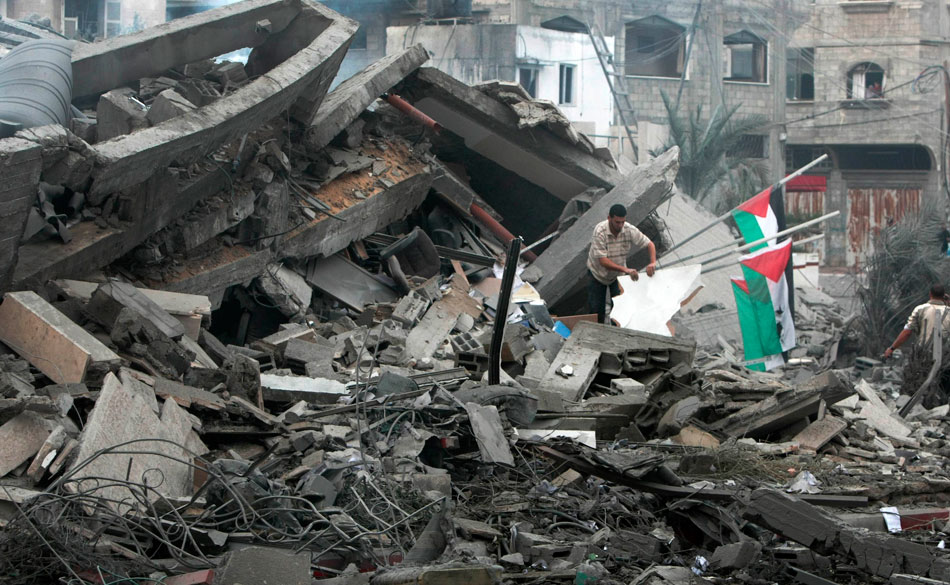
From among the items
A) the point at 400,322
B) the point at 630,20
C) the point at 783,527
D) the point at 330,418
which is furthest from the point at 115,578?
the point at 630,20

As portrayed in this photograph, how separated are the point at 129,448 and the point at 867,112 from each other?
34.6m

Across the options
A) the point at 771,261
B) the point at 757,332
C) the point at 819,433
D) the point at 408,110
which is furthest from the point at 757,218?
the point at 819,433

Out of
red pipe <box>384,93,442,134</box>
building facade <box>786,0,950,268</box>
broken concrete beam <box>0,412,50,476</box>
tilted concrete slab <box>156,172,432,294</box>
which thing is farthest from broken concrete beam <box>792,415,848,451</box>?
building facade <box>786,0,950,268</box>

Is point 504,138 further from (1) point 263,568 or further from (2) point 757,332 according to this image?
(1) point 263,568

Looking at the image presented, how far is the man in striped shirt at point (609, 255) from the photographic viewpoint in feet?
30.3

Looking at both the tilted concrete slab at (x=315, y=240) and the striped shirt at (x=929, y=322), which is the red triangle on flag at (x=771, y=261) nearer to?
the striped shirt at (x=929, y=322)

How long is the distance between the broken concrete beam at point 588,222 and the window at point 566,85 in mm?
18950

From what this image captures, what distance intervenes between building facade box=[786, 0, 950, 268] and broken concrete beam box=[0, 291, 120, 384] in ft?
103

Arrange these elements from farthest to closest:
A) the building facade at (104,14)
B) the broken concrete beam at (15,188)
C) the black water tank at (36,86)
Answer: the building facade at (104,14)
the black water tank at (36,86)
the broken concrete beam at (15,188)

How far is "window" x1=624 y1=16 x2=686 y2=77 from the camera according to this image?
112 ft

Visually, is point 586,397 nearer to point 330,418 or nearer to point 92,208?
point 330,418

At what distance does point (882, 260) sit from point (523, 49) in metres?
16.3

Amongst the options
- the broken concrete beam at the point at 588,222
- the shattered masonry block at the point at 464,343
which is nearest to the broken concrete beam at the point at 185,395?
the shattered masonry block at the point at 464,343

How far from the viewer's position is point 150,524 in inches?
174
